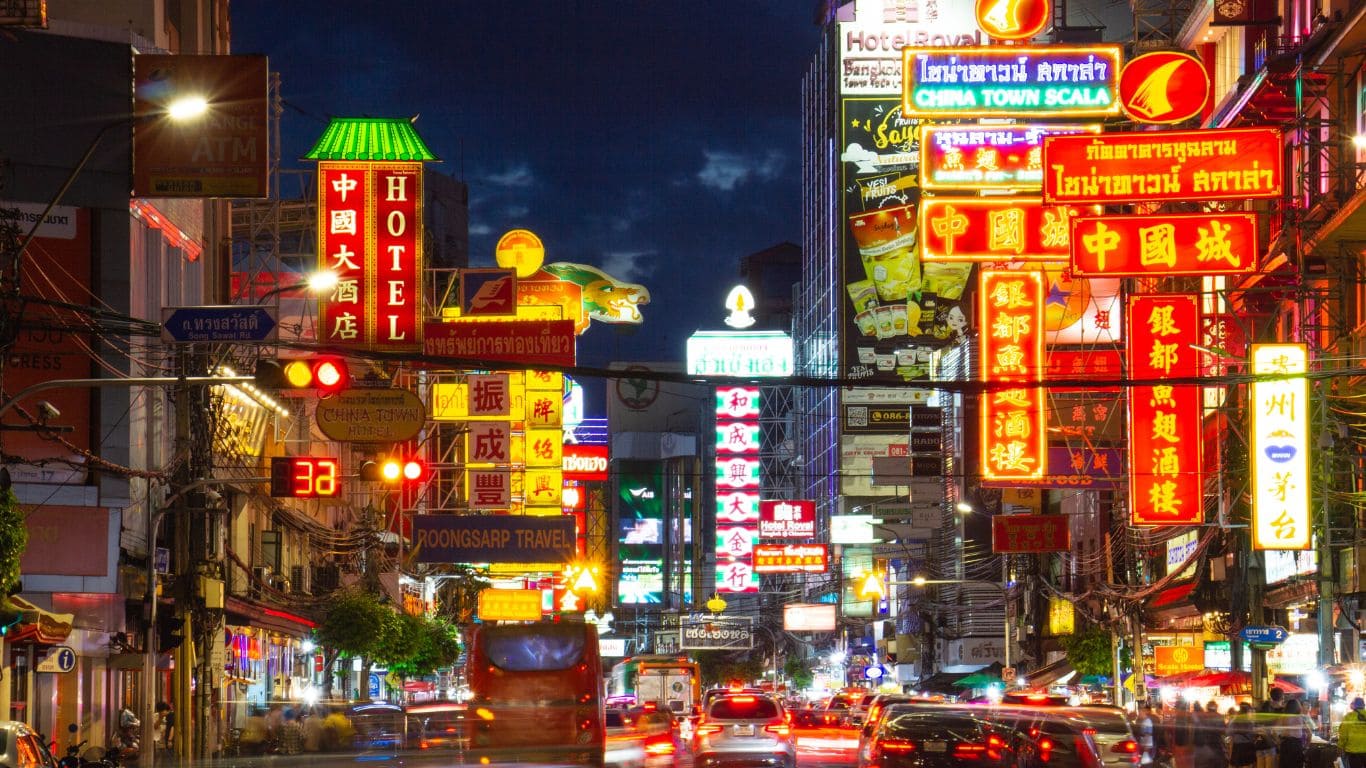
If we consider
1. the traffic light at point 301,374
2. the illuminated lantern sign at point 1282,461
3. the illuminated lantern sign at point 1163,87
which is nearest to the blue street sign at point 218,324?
the traffic light at point 301,374

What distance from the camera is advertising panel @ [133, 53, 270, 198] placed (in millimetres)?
31578

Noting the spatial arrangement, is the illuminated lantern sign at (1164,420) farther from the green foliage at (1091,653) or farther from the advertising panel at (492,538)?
the green foliage at (1091,653)

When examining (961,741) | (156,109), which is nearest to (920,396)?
(156,109)

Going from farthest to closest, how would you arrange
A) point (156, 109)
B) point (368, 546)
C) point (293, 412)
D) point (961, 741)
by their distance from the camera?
point (368, 546) → point (293, 412) → point (156, 109) → point (961, 741)

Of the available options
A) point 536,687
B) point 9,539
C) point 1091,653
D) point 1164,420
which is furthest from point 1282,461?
point 1091,653

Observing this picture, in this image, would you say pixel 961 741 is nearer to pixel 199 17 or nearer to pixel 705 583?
pixel 199 17

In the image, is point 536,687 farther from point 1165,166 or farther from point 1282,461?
point 1165,166

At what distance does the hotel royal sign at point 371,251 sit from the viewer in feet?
130

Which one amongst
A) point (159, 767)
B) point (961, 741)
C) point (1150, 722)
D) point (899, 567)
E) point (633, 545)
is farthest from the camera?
point (633, 545)

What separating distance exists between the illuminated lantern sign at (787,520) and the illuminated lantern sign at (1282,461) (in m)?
70.5

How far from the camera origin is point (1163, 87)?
41125 mm

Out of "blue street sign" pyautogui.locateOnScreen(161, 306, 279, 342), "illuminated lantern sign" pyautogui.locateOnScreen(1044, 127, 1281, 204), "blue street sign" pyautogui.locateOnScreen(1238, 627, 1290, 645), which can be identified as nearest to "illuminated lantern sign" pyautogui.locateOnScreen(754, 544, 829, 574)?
"blue street sign" pyautogui.locateOnScreen(1238, 627, 1290, 645)

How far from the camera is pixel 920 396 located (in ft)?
385

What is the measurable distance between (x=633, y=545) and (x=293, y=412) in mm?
113455
